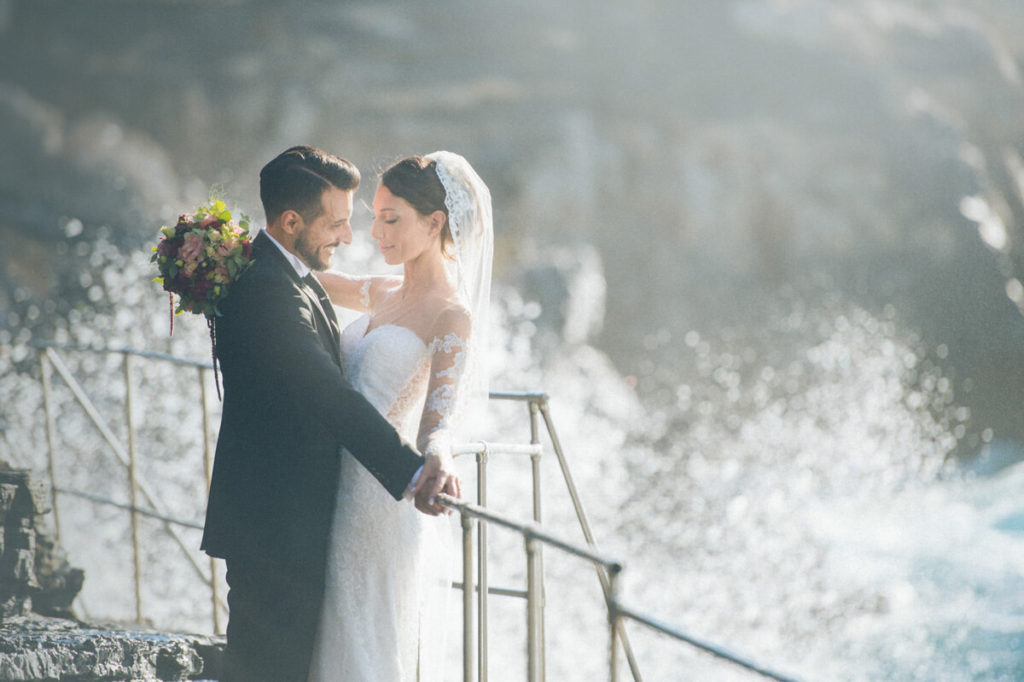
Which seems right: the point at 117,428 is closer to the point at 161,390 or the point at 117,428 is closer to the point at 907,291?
the point at 161,390

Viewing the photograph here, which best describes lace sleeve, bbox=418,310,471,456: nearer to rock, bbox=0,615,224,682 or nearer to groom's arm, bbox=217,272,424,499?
groom's arm, bbox=217,272,424,499

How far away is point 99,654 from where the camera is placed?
228 cm

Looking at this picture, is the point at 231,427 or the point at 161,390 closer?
the point at 231,427

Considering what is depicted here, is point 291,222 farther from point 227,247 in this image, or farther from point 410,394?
point 410,394

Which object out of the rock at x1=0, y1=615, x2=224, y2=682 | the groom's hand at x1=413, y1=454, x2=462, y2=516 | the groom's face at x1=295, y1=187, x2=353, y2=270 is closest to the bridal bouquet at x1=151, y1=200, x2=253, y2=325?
the groom's face at x1=295, y1=187, x2=353, y2=270

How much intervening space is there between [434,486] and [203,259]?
639 millimetres

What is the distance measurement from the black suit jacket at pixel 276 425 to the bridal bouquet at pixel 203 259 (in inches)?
1.2

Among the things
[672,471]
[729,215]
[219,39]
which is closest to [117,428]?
[219,39]

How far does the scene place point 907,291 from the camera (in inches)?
752

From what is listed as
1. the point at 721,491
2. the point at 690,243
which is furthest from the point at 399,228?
the point at 690,243

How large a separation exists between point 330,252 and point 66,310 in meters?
13.7

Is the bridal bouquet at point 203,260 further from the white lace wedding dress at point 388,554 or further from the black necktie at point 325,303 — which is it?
the white lace wedding dress at point 388,554

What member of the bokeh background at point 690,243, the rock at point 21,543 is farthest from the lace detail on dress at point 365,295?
the bokeh background at point 690,243

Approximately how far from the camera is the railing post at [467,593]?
165cm
